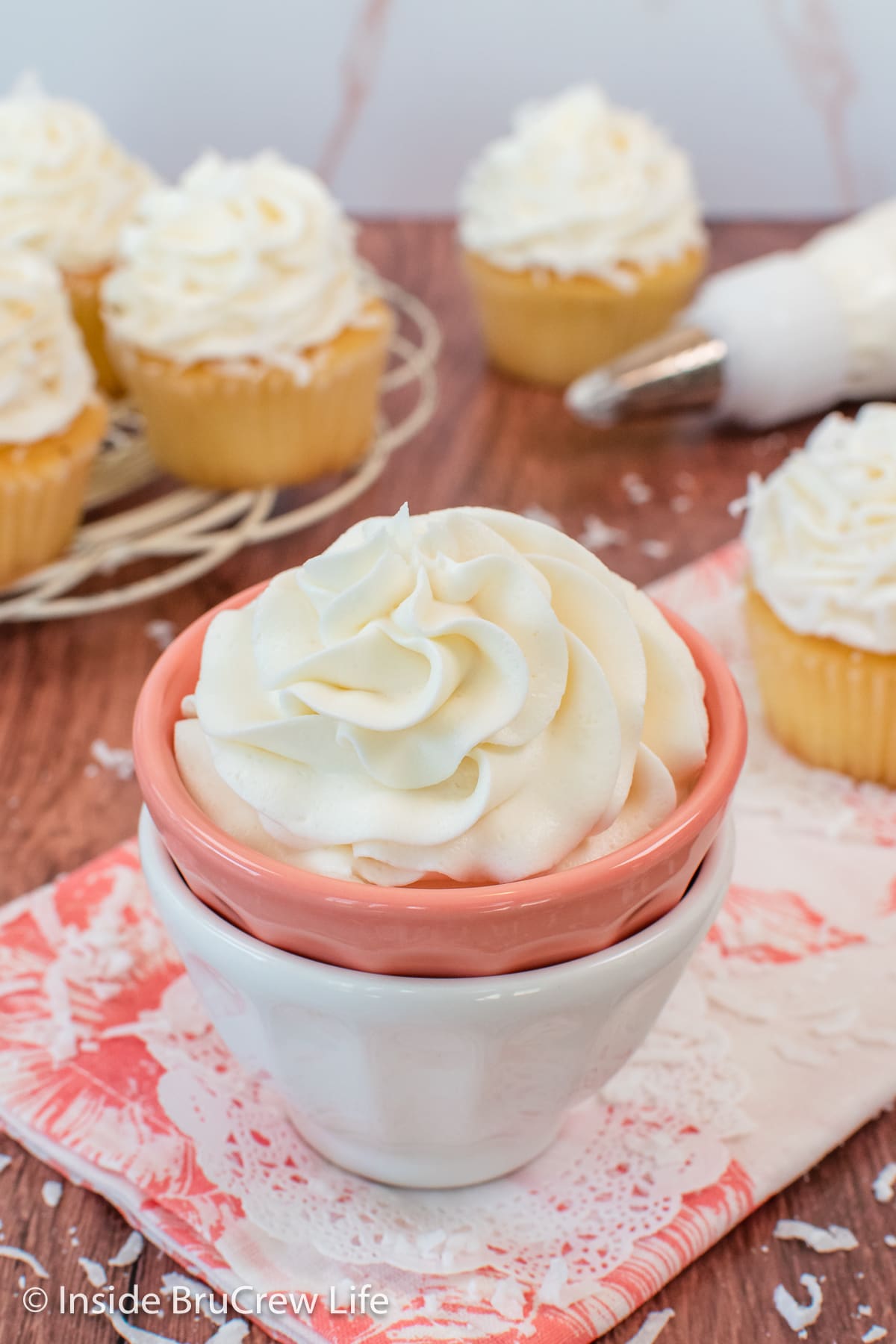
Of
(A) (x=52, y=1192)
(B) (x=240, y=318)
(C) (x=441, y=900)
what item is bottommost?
(A) (x=52, y=1192)

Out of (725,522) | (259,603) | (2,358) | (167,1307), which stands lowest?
(725,522)

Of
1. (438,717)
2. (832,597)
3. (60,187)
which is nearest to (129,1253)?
(438,717)

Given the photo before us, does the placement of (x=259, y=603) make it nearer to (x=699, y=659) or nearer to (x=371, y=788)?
(x=371, y=788)

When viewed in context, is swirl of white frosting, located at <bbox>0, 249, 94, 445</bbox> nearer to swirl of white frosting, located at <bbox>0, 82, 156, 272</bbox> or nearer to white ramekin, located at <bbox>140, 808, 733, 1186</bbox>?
swirl of white frosting, located at <bbox>0, 82, 156, 272</bbox>

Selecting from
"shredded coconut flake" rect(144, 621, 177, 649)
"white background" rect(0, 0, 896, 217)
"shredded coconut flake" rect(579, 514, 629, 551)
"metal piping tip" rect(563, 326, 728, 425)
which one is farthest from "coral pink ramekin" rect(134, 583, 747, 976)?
"white background" rect(0, 0, 896, 217)

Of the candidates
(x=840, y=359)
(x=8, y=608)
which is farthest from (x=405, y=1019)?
(x=840, y=359)

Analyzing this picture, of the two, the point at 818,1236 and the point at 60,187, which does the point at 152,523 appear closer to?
the point at 60,187
